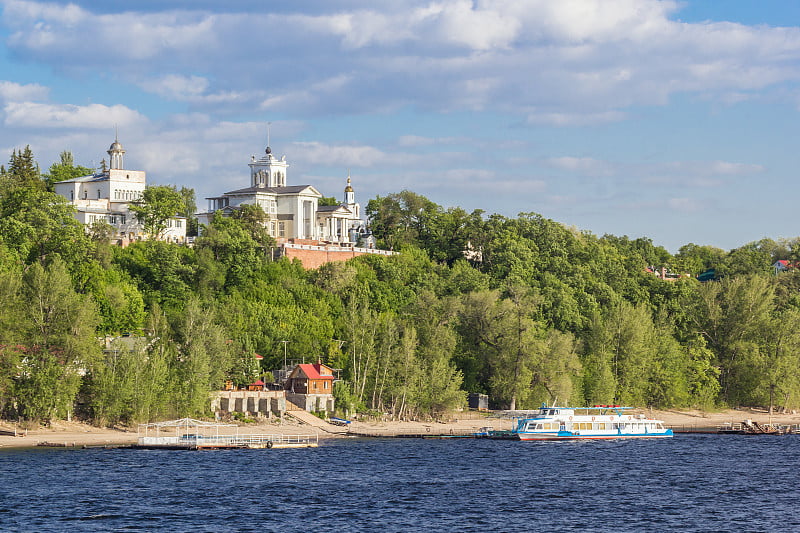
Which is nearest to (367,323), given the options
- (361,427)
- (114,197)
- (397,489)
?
(361,427)

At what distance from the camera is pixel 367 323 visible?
11381 centimetres

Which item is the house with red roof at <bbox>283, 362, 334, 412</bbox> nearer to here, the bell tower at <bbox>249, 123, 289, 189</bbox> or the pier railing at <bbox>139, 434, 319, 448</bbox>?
the pier railing at <bbox>139, 434, 319, 448</bbox>

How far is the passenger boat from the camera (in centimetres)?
10844

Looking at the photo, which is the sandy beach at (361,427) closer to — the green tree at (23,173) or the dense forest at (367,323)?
the dense forest at (367,323)

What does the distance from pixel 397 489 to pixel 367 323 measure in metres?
42.7

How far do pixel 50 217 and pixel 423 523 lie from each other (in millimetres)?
75275

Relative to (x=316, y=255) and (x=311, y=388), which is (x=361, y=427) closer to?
(x=311, y=388)

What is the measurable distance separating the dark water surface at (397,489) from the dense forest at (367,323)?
992cm

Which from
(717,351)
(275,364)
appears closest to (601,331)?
(717,351)

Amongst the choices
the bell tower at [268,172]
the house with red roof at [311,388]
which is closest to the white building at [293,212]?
the bell tower at [268,172]

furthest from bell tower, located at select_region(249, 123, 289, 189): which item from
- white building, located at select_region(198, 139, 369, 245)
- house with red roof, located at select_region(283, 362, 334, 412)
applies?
house with red roof, located at select_region(283, 362, 334, 412)

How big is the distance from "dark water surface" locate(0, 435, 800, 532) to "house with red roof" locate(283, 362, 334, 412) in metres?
11.6

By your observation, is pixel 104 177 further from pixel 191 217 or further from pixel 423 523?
pixel 423 523

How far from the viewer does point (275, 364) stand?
380ft
